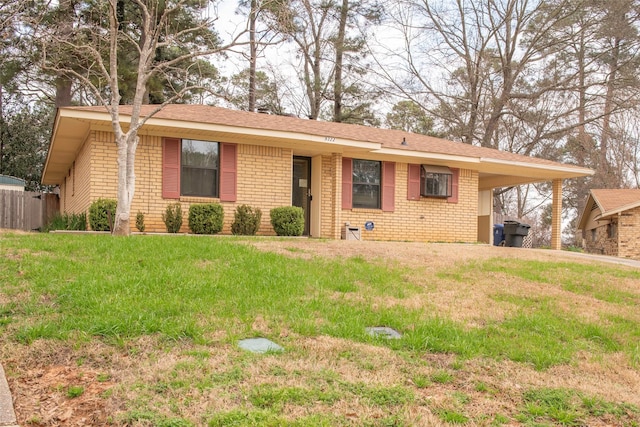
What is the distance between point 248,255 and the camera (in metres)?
7.95

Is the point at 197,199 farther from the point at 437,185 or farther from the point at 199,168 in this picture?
the point at 437,185

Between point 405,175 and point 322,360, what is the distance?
39.4 ft

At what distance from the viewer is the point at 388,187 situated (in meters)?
15.4

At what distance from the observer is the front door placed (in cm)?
1505

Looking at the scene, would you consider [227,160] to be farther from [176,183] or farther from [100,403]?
[100,403]

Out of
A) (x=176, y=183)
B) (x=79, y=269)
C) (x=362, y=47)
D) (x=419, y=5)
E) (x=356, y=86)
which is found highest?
(x=419, y=5)

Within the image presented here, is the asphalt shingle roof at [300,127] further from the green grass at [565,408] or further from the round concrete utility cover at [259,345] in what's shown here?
the green grass at [565,408]

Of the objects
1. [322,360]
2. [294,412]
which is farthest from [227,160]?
[294,412]

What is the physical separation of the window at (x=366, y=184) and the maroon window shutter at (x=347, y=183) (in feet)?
0.60

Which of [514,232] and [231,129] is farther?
[514,232]

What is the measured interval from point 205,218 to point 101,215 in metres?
2.18

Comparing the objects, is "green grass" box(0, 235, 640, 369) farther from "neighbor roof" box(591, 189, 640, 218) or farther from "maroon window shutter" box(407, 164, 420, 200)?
"neighbor roof" box(591, 189, 640, 218)

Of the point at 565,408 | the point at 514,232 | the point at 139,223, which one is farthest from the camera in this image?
the point at 514,232

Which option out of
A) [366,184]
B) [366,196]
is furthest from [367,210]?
[366,184]
